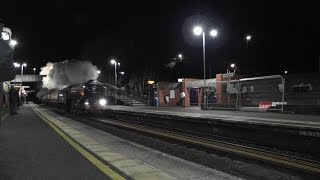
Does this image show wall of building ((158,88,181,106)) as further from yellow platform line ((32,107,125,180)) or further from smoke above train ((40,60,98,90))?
yellow platform line ((32,107,125,180))

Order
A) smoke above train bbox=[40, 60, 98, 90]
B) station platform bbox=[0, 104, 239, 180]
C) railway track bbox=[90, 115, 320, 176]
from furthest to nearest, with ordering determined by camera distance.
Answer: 1. smoke above train bbox=[40, 60, 98, 90]
2. railway track bbox=[90, 115, 320, 176]
3. station platform bbox=[0, 104, 239, 180]

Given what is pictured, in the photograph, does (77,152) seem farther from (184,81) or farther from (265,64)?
(265,64)

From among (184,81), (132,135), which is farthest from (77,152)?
(184,81)

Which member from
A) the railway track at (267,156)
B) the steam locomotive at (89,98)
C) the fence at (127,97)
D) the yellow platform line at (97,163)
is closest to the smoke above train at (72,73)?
the fence at (127,97)

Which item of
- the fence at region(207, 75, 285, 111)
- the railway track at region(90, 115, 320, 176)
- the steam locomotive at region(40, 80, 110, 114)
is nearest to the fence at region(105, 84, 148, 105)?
the steam locomotive at region(40, 80, 110, 114)

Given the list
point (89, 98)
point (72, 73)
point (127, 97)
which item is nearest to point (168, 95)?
point (127, 97)

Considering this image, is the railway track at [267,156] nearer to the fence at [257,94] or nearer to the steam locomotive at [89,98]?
the fence at [257,94]

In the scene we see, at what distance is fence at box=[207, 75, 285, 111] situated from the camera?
27.9 meters

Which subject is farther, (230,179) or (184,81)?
(184,81)

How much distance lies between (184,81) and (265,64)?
1612 inches

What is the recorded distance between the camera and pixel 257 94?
1187 inches

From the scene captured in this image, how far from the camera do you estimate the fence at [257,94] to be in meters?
27.9

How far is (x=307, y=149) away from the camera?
1380 centimetres

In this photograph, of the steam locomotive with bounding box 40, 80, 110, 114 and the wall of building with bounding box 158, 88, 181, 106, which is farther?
the wall of building with bounding box 158, 88, 181, 106
